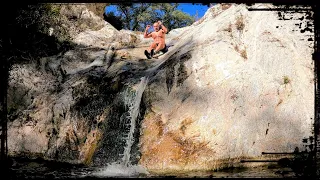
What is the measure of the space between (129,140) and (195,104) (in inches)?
64.6

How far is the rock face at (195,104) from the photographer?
7363mm

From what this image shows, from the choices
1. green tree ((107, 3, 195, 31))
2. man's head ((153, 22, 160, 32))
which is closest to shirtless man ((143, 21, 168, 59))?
man's head ((153, 22, 160, 32))

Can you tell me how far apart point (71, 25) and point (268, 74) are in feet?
31.1

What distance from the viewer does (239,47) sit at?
864cm

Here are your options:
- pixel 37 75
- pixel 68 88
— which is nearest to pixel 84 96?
pixel 68 88

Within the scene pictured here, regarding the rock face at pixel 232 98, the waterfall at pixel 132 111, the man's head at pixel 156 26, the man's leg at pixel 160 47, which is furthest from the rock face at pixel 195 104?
the man's head at pixel 156 26

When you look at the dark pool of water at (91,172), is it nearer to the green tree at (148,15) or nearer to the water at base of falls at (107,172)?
the water at base of falls at (107,172)

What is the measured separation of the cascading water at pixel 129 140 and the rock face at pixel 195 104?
11 centimetres

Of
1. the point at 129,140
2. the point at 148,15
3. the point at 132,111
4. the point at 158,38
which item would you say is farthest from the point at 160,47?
the point at 148,15

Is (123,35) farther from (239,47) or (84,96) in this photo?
(239,47)

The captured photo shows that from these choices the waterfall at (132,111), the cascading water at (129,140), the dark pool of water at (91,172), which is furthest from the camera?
the waterfall at (132,111)

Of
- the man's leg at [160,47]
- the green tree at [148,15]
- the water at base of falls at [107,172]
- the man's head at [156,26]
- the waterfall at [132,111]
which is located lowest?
the water at base of falls at [107,172]

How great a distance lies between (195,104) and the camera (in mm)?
7938

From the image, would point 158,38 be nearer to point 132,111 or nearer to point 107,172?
point 132,111
